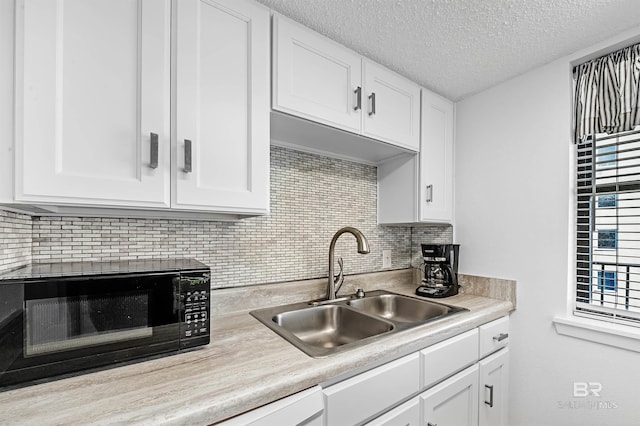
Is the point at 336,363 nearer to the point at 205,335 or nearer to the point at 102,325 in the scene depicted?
the point at 205,335

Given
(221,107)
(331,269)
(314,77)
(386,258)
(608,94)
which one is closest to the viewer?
(221,107)

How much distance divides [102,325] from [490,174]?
2.06 meters

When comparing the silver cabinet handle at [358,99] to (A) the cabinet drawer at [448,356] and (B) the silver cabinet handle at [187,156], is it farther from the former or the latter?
(A) the cabinet drawer at [448,356]

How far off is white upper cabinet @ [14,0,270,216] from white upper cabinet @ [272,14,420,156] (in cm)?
9

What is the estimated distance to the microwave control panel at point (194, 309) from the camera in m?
0.93

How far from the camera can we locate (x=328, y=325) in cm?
154

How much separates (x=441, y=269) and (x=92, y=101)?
1878mm

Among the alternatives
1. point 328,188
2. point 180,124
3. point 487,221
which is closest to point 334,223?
point 328,188

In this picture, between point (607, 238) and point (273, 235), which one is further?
point (273, 235)

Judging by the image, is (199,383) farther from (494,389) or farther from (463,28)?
(463,28)

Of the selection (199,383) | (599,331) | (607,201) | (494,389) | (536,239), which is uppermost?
(607,201)

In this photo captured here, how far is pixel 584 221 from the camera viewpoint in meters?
1.54

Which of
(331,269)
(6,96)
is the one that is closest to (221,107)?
(6,96)

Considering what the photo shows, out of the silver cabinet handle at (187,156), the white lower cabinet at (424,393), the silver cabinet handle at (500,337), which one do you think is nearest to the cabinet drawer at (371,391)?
the white lower cabinet at (424,393)
